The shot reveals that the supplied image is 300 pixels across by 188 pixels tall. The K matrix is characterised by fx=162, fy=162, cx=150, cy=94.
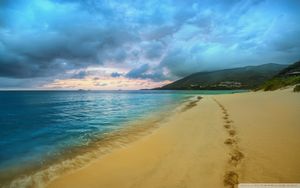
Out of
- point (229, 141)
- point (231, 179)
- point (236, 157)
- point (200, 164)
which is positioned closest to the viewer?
point (231, 179)

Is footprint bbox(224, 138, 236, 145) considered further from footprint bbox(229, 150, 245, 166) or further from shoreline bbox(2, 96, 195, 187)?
shoreline bbox(2, 96, 195, 187)

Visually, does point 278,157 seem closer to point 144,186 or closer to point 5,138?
point 144,186

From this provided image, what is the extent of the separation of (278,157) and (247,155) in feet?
2.79

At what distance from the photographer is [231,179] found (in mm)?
4168

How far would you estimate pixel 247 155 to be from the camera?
5.55m

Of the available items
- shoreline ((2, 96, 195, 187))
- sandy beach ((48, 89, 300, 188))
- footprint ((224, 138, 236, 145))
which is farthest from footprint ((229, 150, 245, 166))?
shoreline ((2, 96, 195, 187))

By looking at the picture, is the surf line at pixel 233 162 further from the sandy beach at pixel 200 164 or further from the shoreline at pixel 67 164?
the shoreline at pixel 67 164

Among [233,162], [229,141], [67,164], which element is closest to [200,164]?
[233,162]

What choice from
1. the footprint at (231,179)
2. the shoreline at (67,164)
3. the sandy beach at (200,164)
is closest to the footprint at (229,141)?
the sandy beach at (200,164)

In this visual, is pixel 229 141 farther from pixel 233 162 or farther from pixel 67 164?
pixel 67 164

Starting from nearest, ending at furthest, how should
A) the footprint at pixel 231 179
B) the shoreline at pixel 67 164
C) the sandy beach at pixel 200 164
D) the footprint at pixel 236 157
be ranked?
the footprint at pixel 231 179 → the sandy beach at pixel 200 164 → the footprint at pixel 236 157 → the shoreline at pixel 67 164

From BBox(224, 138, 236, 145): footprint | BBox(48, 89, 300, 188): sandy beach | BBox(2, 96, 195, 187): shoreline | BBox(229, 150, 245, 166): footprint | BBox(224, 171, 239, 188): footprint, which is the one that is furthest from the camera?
BBox(224, 138, 236, 145): footprint

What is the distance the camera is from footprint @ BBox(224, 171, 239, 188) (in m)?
3.99

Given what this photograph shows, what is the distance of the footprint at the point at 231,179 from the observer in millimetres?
3987
